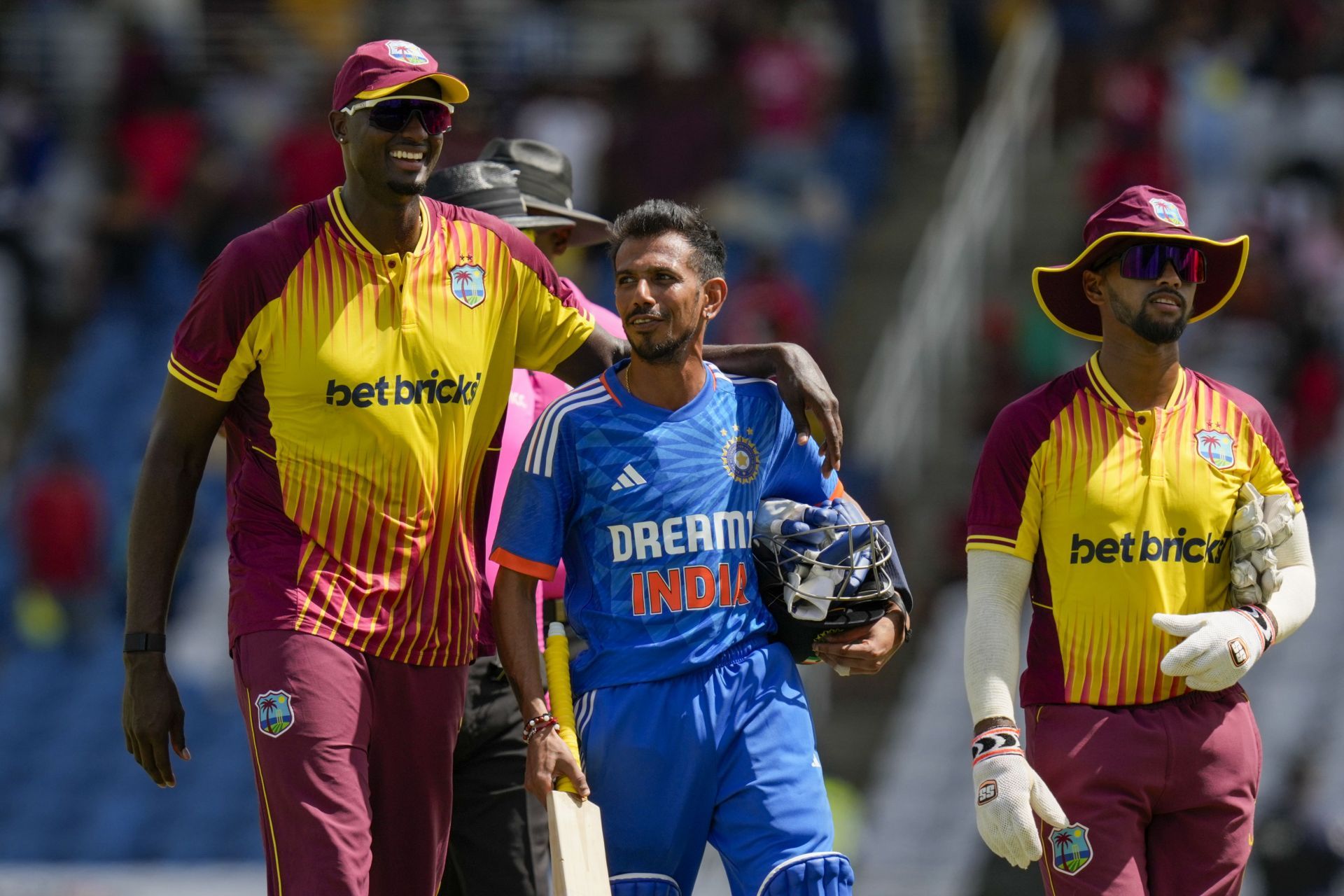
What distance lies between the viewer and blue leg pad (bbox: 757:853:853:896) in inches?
210

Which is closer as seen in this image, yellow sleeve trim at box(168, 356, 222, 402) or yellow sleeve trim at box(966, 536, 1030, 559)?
yellow sleeve trim at box(168, 356, 222, 402)

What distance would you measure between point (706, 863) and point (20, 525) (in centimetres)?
648

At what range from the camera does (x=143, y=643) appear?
17.6ft

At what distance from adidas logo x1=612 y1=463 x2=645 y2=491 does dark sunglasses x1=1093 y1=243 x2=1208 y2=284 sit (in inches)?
55.2

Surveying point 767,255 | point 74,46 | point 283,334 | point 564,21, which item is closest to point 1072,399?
point 283,334

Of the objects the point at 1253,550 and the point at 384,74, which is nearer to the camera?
the point at 384,74

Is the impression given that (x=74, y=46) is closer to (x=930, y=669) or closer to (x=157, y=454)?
(x=930, y=669)

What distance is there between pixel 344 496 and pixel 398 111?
99 cm

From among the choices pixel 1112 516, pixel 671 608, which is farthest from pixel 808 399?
pixel 1112 516

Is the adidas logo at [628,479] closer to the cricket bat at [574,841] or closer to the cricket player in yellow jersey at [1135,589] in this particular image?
the cricket bat at [574,841]

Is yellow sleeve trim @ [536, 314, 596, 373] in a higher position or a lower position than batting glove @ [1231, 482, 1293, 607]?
higher

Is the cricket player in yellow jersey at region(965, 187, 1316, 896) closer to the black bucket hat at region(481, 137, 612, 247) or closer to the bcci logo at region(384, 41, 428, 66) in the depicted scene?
the bcci logo at region(384, 41, 428, 66)

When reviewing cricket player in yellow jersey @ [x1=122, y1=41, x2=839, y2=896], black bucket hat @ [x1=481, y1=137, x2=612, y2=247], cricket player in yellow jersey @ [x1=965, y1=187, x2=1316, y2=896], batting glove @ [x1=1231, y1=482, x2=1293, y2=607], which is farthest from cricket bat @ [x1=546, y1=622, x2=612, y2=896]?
black bucket hat @ [x1=481, y1=137, x2=612, y2=247]

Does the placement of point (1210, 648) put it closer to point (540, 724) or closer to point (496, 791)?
point (540, 724)
